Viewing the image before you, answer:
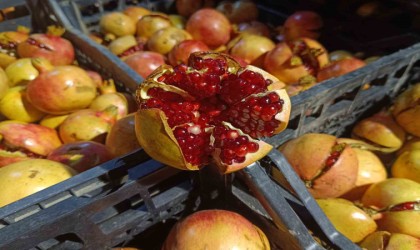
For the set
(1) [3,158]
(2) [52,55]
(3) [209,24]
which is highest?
(3) [209,24]

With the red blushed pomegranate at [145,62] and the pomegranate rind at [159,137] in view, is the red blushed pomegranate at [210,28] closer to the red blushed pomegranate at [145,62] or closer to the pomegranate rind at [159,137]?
the red blushed pomegranate at [145,62]

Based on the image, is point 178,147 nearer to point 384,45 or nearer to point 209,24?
point 209,24

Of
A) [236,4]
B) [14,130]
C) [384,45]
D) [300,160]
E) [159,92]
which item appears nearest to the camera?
[159,92]

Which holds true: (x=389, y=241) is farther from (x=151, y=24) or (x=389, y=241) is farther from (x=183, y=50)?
(x=151, y=24)

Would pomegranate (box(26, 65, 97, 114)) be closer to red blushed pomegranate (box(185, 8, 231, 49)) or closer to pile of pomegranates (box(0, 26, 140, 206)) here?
pile of pomegranates (box(0, 26, 140, 206))

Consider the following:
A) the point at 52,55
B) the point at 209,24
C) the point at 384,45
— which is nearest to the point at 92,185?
the point at 52,55

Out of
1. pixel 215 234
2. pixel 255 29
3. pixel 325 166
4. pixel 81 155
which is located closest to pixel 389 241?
pixel 325 166

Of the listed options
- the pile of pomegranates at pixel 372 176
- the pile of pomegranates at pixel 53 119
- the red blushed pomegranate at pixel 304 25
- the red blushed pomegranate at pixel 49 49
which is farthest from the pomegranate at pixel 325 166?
the red blushed pomegranate at pixel 49 49
